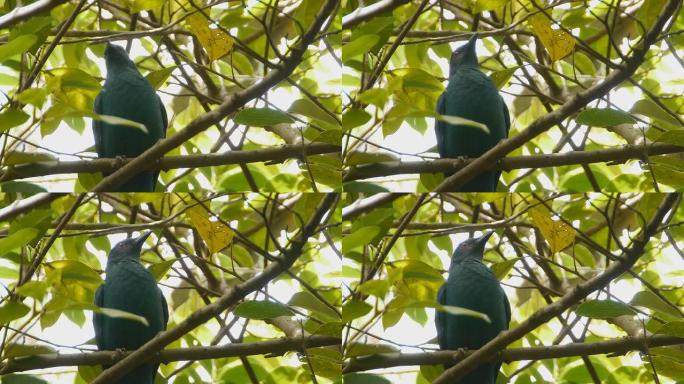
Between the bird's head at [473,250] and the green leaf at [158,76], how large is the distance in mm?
1233

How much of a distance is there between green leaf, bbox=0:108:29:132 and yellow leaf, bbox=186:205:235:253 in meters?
0.66

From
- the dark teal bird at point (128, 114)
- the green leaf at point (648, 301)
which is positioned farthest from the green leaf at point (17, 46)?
the green leaf at point (648, 301)

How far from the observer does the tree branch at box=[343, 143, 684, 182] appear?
311 cm

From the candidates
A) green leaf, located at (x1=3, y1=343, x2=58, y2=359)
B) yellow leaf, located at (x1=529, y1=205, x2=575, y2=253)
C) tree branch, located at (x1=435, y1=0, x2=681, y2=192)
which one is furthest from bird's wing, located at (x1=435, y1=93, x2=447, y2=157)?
green leaf, located at (x1=3, y1=343, x2=58, y2=359)

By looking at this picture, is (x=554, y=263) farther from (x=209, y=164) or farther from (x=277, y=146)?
(x=209, y=164)

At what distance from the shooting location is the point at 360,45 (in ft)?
10.1

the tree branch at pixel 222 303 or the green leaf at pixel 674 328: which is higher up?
the tree branch at pixel 222 303

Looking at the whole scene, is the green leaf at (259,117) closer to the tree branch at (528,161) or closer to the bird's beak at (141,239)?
the tree branch at (528,161)

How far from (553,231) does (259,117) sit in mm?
1145

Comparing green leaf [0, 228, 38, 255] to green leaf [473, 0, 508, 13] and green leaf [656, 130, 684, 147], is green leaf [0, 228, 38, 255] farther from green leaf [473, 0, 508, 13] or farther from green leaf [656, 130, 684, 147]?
green leaf [656, 130, 684, 147]

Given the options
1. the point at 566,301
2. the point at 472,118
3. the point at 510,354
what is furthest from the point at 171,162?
the point at 566,301

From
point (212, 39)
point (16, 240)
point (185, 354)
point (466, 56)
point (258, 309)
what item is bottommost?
point (185, 354)

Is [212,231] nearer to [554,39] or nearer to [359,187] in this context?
[359,187]

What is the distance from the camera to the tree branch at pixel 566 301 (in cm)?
309
